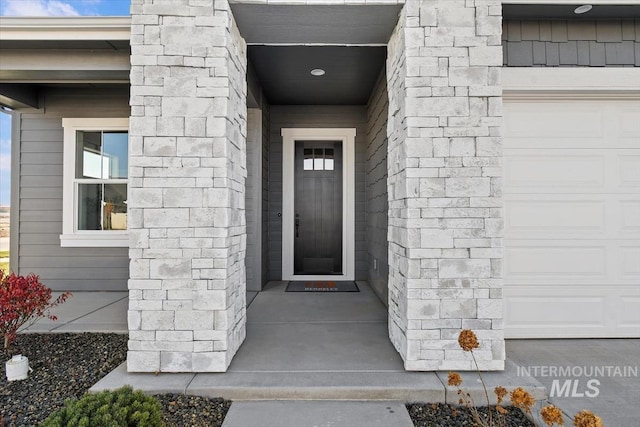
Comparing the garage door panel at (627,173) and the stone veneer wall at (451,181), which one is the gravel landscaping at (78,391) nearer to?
the stone veneer wall at (451,181)

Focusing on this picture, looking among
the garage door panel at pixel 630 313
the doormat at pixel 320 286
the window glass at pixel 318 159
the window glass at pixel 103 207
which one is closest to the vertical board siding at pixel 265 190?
the doormat at pixel 320 286

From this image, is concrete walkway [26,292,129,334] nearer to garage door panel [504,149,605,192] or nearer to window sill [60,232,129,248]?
window sill [60,232,129,248]

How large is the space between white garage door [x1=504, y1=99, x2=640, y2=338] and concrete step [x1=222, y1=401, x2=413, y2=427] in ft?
5.37

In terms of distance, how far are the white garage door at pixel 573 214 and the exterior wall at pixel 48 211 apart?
471cm

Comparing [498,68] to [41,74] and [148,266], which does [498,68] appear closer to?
[148,266]

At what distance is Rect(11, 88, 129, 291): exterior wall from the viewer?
187 inches

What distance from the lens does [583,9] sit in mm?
2809

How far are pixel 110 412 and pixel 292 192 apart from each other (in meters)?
4.12

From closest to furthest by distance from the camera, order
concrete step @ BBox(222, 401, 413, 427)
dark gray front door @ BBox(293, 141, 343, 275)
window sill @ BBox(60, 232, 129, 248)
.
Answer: concrete step @ BBox(222, 401, 413, 427) < window sill @ BBox(60, 232, 129, 248) < dark gray front door @ BBox(293, 141, 343, 275)

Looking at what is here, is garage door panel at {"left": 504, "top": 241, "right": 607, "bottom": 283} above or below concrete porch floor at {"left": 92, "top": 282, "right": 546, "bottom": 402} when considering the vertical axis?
above

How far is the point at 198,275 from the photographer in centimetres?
236

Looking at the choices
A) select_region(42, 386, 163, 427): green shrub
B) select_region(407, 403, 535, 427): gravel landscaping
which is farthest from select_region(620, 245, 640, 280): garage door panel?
select_region(42, 386, 163, 427): green shrub

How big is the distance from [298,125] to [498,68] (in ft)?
11.2

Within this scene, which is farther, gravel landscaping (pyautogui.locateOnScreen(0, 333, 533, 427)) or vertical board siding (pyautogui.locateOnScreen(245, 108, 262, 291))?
vertical board siding (pyautogui.locateOnScreen(245, 108, 262, 291))
